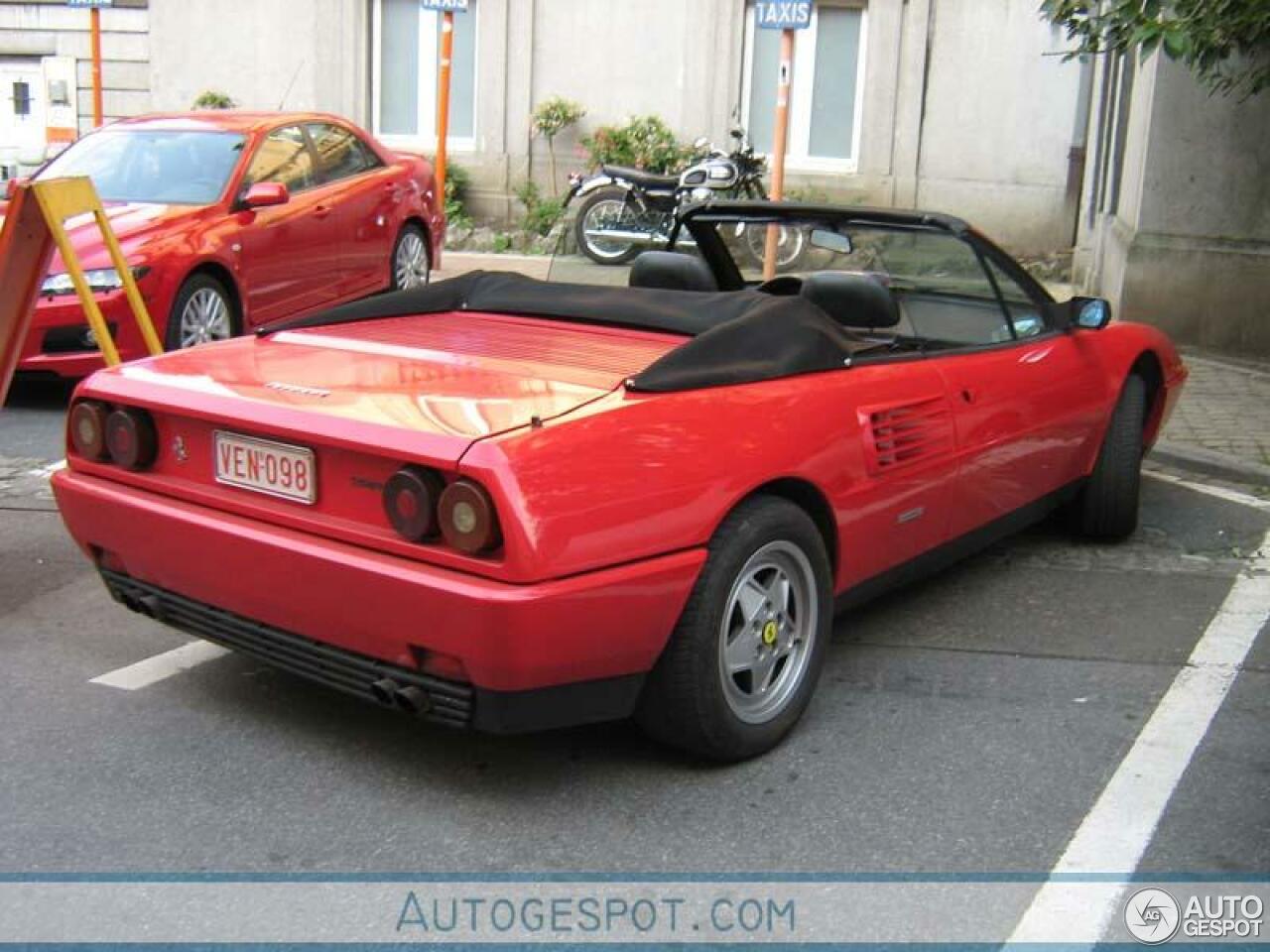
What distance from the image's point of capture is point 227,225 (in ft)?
27.8

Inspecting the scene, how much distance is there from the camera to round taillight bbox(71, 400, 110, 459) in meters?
3.89

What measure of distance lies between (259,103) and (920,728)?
1493cm

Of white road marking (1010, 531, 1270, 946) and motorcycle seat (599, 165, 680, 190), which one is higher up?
motorcycle seat (599, 165, 680, 190)

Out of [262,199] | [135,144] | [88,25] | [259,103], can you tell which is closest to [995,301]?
[262,199]

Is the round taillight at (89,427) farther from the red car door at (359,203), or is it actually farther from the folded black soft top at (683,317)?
the red car door at (359,203)

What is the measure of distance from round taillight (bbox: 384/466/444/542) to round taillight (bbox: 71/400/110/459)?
3.53 feet

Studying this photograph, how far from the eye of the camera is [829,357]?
4.03 m

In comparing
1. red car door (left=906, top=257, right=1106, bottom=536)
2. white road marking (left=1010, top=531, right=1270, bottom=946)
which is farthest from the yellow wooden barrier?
white road marking (left=1010, top=531, right=1270, bottom=946)

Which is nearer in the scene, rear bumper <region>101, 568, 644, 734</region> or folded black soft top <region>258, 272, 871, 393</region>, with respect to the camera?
rear bumper <region>101, 568, 644, 734</region>

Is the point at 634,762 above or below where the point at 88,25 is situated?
below

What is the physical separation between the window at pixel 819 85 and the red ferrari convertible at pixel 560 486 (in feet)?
38.4

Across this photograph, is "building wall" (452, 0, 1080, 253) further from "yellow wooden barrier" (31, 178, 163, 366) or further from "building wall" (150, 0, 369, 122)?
"yellow wooden barrier" (31, 178, 163, 366)

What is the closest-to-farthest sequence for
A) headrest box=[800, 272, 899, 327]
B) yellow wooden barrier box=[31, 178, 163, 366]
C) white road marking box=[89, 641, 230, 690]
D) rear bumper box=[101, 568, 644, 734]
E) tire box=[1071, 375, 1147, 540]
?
rear bumper box=[101, 568, 644, 734] → white road marking box=[89, 641, 230, 690] → headrest box=[800, 272, 899, 327] → yellow wooden barrier box=[31, 178, 163, 366] → tire box=[1071, 375, 1147, 540]

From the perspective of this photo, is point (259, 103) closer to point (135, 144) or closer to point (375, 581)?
point (135, 144)
